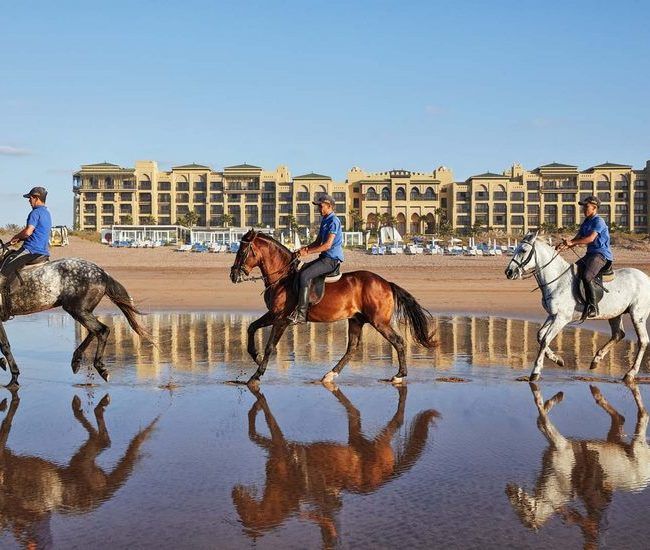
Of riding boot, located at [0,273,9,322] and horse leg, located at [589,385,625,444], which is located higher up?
riding boot, located at [0,273,9,322]

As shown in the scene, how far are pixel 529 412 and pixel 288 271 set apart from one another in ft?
12.3

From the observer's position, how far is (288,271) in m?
10.1

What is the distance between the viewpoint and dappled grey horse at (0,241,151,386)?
382 inches

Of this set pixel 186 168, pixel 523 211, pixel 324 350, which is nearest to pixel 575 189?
pixel 523 211

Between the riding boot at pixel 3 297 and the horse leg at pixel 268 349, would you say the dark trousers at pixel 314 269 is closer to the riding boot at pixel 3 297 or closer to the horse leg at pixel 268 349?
the horse leg at pixel 268 349

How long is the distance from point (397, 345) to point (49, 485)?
562 centimetres

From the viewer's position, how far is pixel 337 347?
13.5m

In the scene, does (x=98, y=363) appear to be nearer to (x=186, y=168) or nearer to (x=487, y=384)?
(x=487, y=384)

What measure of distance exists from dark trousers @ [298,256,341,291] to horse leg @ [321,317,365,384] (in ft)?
3.34

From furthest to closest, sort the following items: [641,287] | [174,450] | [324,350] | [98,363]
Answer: [324,350] → [641,287] → [98,363] → [174,450]

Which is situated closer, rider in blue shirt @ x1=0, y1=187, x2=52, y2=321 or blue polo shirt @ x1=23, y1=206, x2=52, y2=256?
rider in blue shirt @ x1=0, y1=187, x2=52, y2=321

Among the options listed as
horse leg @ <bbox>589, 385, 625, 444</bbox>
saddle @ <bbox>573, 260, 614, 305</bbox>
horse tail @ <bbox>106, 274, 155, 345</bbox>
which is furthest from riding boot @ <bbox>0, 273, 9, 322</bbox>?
saddle @ <bbox>573, 260, 614, 305</bbox>

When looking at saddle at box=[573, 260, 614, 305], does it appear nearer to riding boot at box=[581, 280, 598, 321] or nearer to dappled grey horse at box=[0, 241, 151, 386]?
riding boot at box=[581, 280, 598, 321]

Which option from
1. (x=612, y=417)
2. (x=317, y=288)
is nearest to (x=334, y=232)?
(x=317, y=288)
